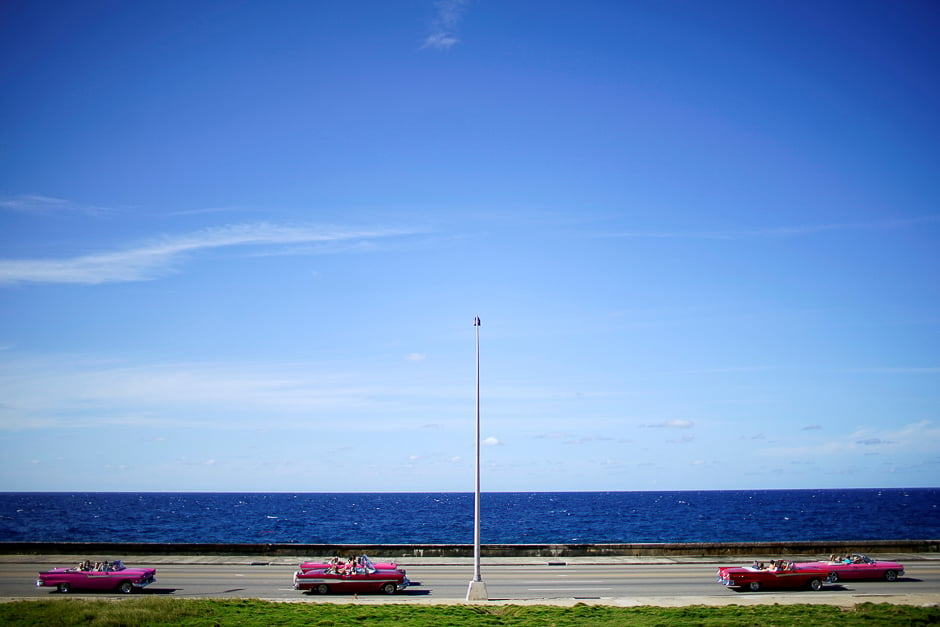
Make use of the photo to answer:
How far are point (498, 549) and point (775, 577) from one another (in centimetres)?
1664

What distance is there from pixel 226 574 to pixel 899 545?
1475 inches

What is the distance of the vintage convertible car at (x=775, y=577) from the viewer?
90.6 feet

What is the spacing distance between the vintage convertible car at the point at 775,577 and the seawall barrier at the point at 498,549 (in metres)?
11.2

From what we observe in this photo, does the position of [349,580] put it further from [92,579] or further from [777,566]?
[777,566]

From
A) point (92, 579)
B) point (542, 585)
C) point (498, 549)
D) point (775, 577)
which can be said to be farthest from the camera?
point (498, 549)

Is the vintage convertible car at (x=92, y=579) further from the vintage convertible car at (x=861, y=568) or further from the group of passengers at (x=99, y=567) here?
the vintage convertible car at (x=861, y=568)

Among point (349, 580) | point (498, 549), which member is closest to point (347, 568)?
point (349, 580)

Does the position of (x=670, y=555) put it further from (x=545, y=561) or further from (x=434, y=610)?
(x=434, y=610)

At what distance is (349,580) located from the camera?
27.9 meters

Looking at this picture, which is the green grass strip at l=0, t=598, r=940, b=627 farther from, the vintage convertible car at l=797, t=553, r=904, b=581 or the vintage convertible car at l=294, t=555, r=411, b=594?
the vintage convertible car at l=797, t=553, r=904, b=581

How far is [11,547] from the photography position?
40250mm

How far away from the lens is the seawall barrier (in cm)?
3947

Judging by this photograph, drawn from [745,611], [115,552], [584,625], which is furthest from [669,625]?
[115,552]

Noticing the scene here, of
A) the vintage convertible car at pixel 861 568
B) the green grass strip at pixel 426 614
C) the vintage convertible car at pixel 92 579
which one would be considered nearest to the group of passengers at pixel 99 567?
the vintage convertible car at pixel 92 579
